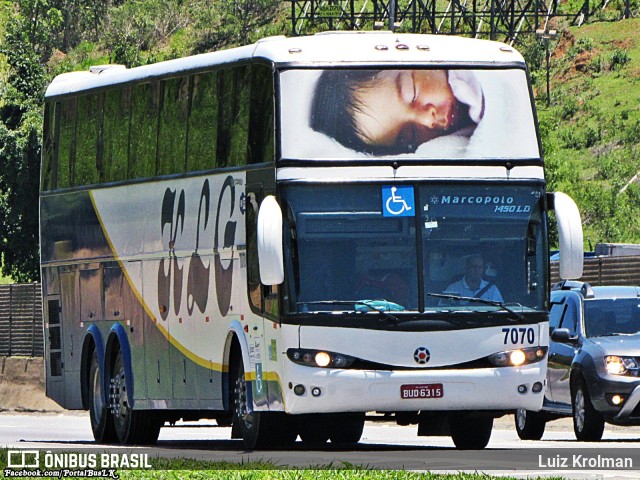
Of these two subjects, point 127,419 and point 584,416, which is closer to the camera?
point 584,416

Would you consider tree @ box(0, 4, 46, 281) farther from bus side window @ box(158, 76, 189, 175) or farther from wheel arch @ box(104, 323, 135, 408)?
bus side window @ box(158, 76, 189, 175)

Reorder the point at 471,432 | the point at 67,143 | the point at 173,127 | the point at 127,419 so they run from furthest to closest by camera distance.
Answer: the point at 67,143 < the point at 127,419 < the point at 173,127 < the point at 471,432

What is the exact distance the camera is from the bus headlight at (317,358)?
1680 cm

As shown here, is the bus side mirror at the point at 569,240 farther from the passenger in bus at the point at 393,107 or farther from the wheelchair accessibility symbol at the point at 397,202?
the wheelchair accessibility symbol at the point at 397,202

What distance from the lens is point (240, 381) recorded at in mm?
18359

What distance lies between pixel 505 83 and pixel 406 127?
1.23m

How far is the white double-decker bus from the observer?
16.9 meters

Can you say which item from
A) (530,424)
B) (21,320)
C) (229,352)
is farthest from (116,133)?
(21,320)

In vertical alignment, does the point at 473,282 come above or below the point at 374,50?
below

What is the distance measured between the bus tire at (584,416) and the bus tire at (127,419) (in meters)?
5.09

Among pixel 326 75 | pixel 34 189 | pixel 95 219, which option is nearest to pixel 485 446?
pixel 326 75

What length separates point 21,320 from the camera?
37.4 m
